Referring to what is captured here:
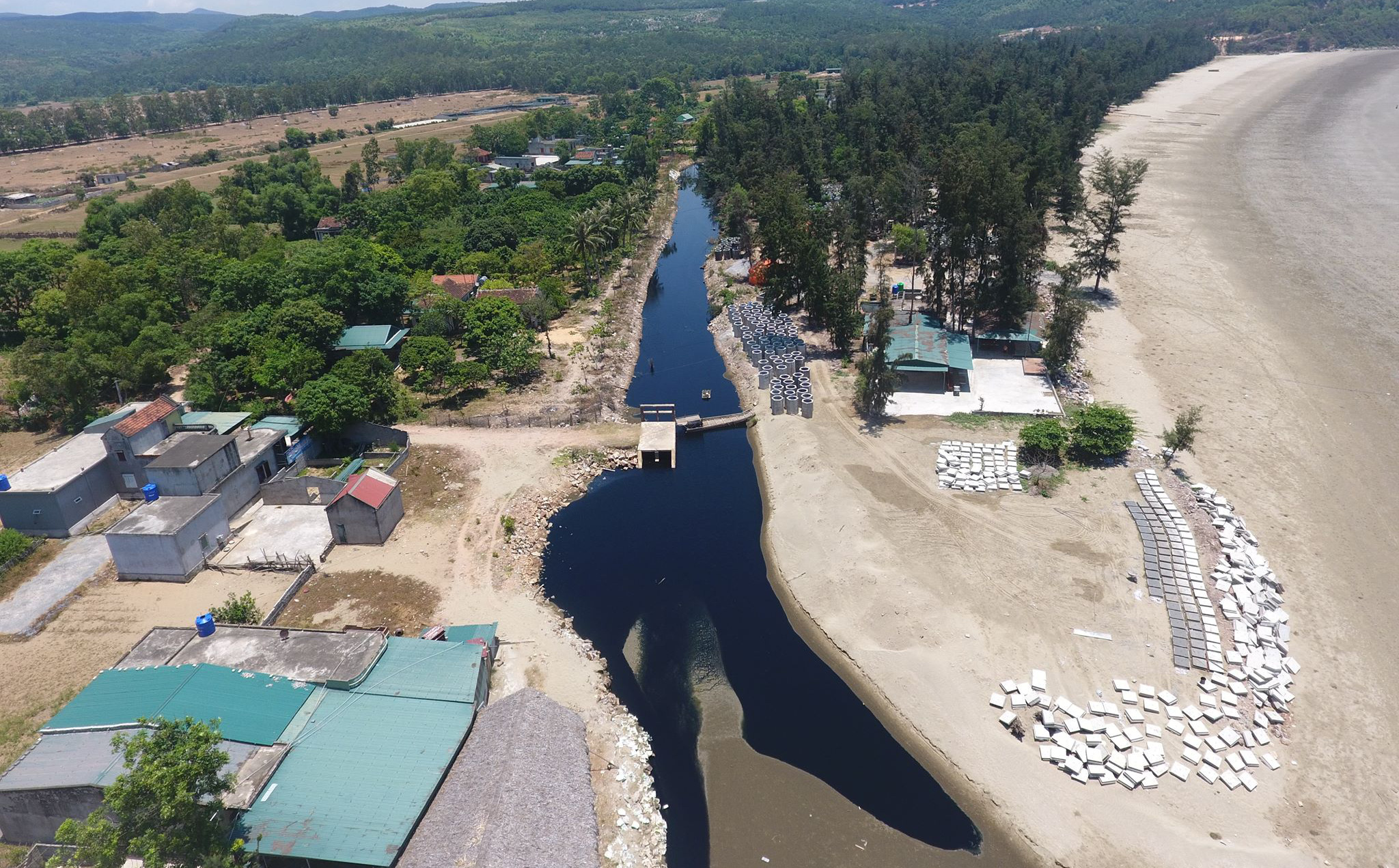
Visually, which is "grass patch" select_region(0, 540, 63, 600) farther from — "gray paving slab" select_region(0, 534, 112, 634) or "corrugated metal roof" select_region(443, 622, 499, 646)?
"corrugated metal roof" select_region(443, 622, 499, 646)

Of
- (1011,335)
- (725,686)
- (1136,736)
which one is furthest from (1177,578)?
(1011,335)

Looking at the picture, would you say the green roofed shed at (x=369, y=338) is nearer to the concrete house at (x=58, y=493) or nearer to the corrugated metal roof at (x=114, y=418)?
the corrugated metal roof at (x=114, y=418)

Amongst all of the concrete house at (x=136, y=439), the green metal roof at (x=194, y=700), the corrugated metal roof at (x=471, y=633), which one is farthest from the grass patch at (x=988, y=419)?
the concrete house at (x=136, y=439)

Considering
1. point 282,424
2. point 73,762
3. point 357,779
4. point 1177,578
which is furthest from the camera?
point 282,424

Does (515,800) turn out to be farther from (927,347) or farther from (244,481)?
(927,347)

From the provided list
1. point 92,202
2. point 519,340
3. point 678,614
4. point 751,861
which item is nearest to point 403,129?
point 92,202

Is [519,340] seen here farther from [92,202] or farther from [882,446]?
[92,202]
